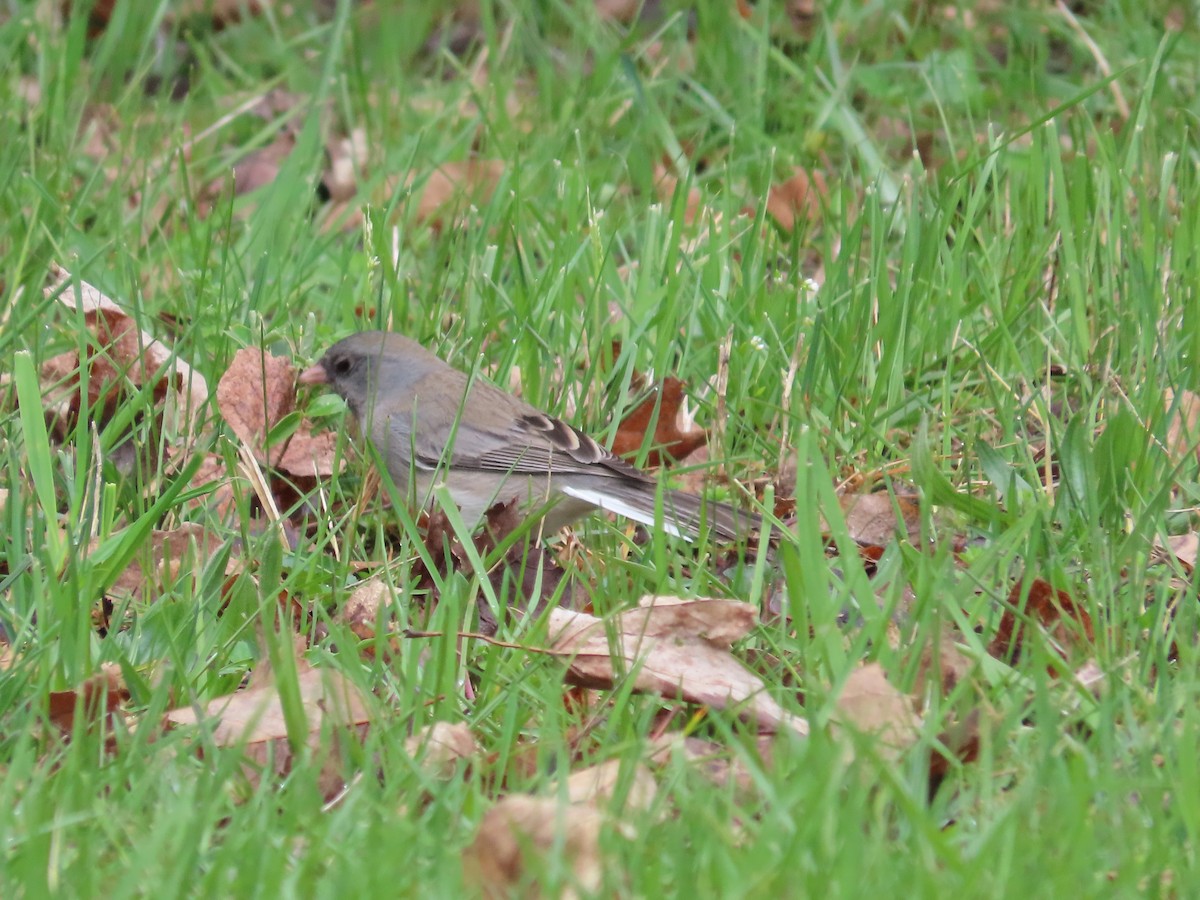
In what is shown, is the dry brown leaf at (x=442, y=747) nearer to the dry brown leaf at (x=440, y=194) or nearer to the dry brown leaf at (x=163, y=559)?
the dry brown leaf at (x=163, y=559)

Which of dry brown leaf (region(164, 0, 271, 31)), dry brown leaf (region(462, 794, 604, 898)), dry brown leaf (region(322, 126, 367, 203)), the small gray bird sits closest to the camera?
dry brown leaf (region(462, 794, 604, 898))

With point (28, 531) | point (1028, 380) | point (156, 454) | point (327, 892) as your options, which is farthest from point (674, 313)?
point (327, 892)

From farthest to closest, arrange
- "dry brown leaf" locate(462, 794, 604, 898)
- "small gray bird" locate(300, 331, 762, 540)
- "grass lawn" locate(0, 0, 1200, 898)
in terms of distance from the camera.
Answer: "small gray bird" locate(300, 331, 762, 540), "grass lawn" locate(0, 0, 1200, 898), "dry brown leaf" locate(462, 794, 604, 898)

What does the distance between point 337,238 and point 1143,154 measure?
240cm

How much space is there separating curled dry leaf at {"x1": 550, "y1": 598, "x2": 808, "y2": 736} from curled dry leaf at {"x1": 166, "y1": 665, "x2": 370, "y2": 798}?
376 millimetres

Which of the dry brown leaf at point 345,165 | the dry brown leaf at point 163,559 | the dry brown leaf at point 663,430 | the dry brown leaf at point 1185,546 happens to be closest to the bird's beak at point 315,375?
the dry brown leaf at point 663,430

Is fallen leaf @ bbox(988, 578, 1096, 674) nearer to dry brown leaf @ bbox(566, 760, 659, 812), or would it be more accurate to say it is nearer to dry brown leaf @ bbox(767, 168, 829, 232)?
dry brown leaf @ bbox(566, 760, 659, 812)

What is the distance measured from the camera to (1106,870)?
78.2 inches

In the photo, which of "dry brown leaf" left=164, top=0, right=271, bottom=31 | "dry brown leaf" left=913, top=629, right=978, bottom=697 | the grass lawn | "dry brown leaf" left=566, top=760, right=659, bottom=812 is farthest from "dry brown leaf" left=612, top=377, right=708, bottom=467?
"dry brown leaf" left=164, top=0, right=271, bottom=31

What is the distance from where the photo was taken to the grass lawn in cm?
210

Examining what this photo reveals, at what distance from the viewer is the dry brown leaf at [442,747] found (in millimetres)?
2355

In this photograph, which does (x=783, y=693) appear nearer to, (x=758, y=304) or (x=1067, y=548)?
A: (x=1067, y=548)

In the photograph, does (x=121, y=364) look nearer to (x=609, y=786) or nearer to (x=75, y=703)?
(x=75, y=703)

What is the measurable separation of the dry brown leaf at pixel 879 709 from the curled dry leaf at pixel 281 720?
72cm
